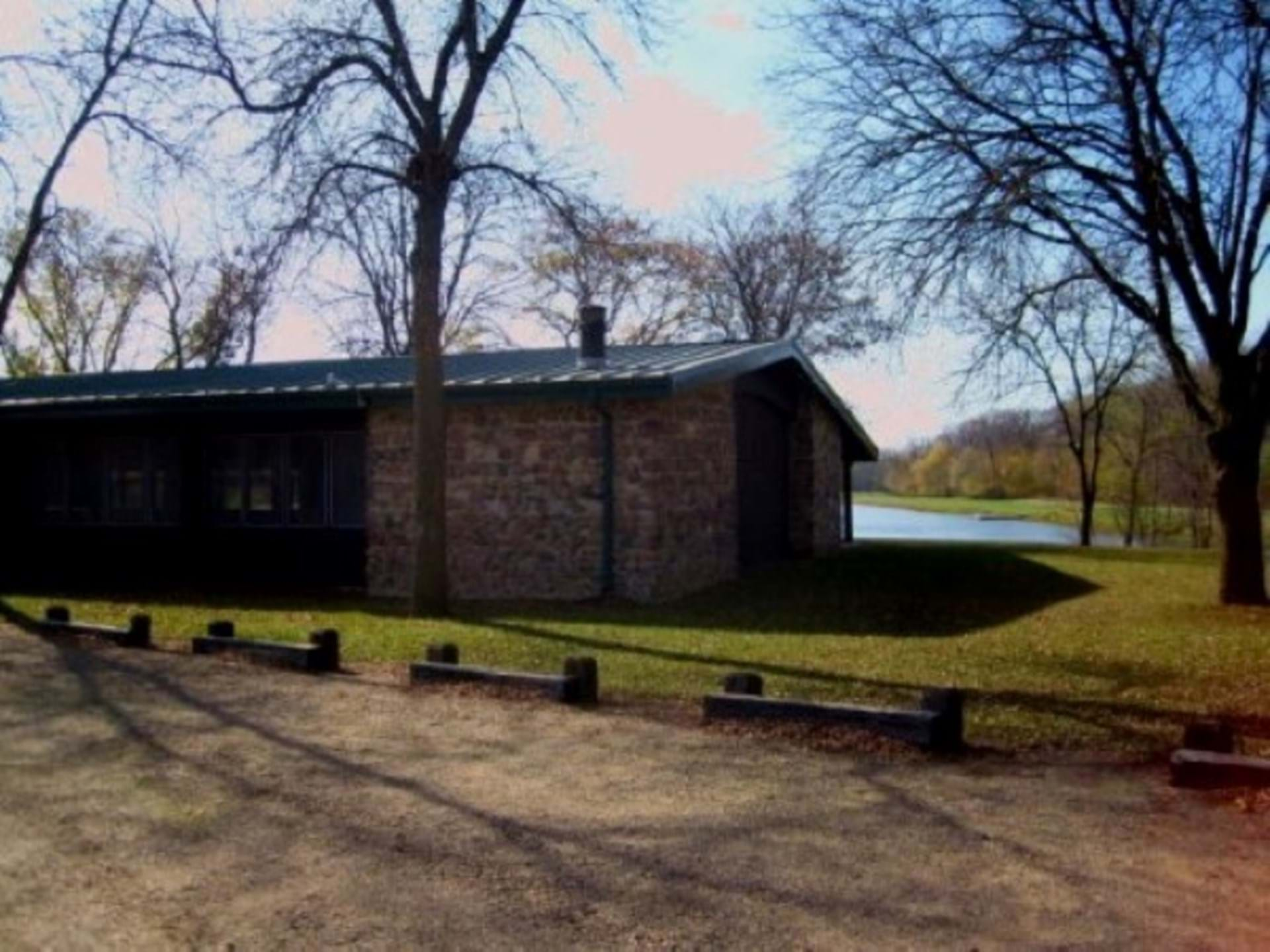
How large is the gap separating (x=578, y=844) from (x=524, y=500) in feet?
33.6

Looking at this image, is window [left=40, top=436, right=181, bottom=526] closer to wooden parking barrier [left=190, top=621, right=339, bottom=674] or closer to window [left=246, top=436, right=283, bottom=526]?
window [left=246, top=436, right=283, bottom=526]

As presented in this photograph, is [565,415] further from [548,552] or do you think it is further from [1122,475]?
[1122,475]

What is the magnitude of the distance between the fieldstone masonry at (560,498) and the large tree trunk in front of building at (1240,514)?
6.38 meters

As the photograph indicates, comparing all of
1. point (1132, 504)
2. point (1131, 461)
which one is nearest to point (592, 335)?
point (1132, 504)

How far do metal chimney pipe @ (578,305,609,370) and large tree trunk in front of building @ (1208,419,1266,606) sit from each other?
26.2 ft

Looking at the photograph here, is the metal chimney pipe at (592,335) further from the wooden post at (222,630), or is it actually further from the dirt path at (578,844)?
the dirt path at (578,844)

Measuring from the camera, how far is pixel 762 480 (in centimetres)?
1928

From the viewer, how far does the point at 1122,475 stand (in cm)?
4516

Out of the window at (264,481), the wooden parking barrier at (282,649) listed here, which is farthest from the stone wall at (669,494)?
the window at (264,481)

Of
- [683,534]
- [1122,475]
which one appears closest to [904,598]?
[683,534]

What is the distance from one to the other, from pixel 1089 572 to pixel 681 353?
8.03 metres

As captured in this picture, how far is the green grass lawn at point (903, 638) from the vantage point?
26.3ft

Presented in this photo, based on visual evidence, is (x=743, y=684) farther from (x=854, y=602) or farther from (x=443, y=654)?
(x=854, y=602)

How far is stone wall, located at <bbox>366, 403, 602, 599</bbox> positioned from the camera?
14.8m
